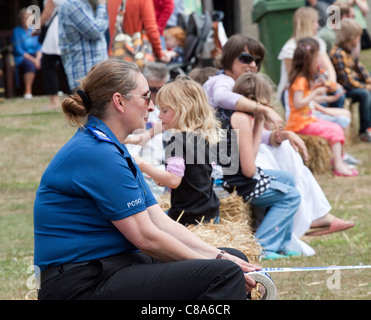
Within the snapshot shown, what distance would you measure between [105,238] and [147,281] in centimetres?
26

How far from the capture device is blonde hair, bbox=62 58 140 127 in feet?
10.7

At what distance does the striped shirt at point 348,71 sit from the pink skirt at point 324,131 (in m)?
1.55

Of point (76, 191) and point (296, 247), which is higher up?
point (76, 191)

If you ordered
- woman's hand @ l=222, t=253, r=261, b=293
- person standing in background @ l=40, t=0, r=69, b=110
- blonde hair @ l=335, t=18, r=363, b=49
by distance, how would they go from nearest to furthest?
1. woman's hand @ l=222, t=253, r=261, b=293
2. blonde hair @ l=335, t=18, r=363, b=49
3. person standing in background @ l=40, t=0, r=69, b=110

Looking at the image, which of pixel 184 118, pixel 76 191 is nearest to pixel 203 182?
pixel 184 118

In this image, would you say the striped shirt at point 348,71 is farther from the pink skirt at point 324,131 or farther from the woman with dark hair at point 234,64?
the woman with dark hair at point 234,64

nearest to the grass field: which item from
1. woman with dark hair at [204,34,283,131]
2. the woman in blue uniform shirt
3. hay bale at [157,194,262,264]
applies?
hay bale at [157,194,262,264]

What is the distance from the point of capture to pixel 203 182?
4.71 metres

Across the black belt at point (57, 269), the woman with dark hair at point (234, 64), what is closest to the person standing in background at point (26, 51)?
the woman with dark hair at point (234, 64)

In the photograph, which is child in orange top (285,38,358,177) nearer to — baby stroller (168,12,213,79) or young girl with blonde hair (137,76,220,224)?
baby stroller (168,12,213,79)

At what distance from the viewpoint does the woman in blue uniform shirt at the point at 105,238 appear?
305cm

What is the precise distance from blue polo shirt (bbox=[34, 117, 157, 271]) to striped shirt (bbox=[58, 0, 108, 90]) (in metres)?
4.24

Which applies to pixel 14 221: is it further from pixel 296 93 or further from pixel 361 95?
pixel 361 95

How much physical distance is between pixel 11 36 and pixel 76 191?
12.9 meters
